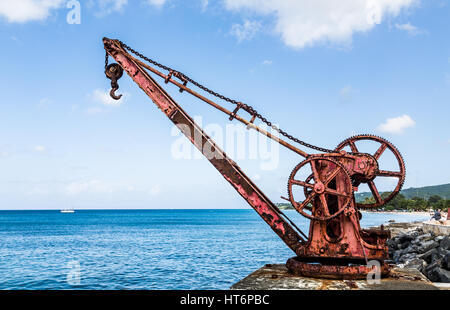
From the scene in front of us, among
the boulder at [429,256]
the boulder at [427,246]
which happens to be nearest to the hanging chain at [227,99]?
the boulder at [429,256]

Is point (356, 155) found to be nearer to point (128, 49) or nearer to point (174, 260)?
point (128, 49)

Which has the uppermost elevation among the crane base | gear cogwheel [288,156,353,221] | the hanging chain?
the hanging chain

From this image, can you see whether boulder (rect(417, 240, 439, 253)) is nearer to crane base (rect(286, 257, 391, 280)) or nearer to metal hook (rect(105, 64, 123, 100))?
crane base (rect(286, 257, 391, 280))

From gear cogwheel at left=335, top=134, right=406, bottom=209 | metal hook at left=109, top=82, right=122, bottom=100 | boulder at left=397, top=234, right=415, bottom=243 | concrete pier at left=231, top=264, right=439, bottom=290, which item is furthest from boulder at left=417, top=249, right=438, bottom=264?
metal hook at left=109, top=82, right=122, bottom=100

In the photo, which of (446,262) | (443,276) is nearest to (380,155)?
(443,276)

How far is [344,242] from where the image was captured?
6.95m

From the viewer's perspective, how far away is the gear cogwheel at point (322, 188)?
6.87m

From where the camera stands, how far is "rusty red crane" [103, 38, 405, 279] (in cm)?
690

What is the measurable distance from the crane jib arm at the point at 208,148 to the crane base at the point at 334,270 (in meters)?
0.51

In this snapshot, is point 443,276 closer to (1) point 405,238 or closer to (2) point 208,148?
(2) point 208,148

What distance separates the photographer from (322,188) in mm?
6945

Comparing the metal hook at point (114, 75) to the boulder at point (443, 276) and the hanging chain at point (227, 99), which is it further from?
the boulder at point (443, 276)
